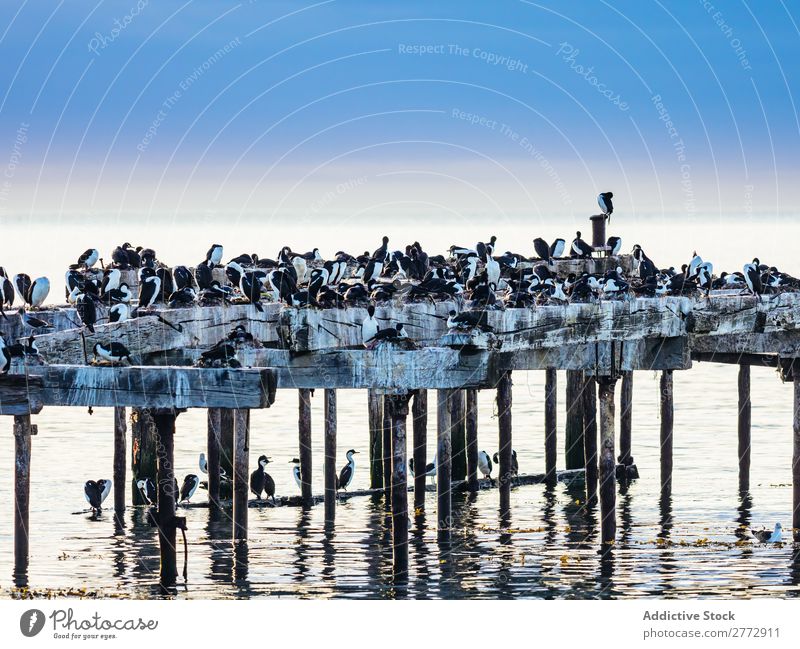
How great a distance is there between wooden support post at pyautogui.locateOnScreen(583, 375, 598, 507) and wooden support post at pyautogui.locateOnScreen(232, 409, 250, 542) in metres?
7.55

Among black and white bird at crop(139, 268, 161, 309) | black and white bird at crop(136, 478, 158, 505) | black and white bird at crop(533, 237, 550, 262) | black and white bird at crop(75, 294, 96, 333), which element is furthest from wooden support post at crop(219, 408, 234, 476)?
black and white bird at crop(533, 237, 550, 262)

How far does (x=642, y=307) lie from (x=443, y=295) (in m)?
3.71

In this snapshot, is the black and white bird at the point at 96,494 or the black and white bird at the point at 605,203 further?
the black and white bird at the point at 605,203

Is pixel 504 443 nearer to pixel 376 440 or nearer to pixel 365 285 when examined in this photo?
pixel 376 440

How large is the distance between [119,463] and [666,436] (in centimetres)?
1348

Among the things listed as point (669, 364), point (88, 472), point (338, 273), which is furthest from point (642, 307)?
point (88, 472)

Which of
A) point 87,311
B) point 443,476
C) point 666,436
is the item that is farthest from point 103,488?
point 666,436

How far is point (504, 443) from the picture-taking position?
3694cm

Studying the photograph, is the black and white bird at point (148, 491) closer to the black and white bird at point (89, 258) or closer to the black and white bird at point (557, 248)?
the black and white bird at point (89, 258)

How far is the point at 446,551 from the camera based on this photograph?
103 feet

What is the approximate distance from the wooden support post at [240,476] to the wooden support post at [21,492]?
4.14m

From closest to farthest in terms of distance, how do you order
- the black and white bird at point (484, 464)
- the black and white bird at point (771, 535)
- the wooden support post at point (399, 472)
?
the wooden support post at point (399, 472), the black and white bird at point (771, 535), the black and white bird at point (484, 464)

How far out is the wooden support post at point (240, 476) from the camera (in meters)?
30.6

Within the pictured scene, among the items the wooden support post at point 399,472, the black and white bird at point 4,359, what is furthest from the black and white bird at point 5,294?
the wooden support post at point 399,472
